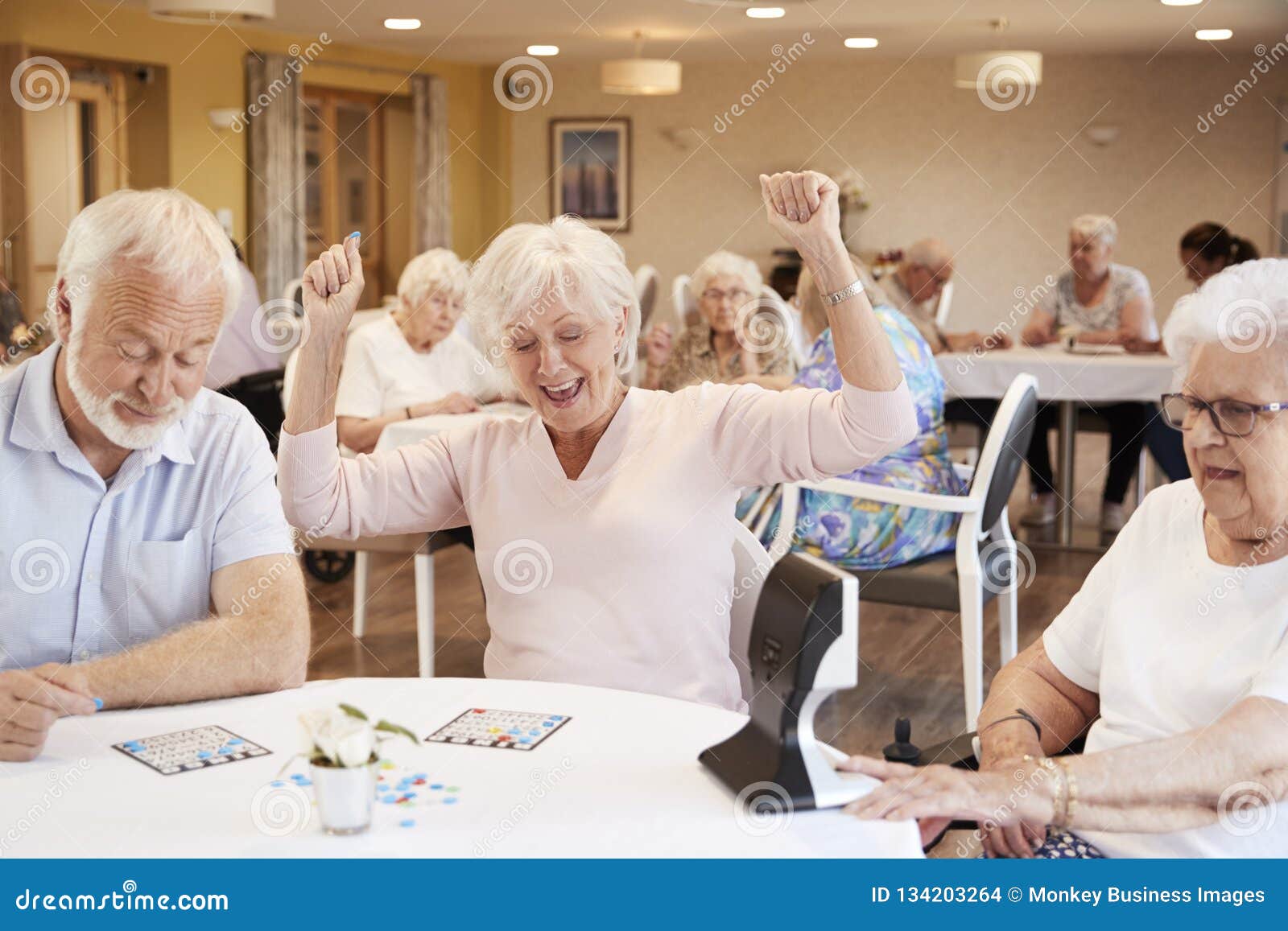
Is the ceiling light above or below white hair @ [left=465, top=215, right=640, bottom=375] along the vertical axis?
above

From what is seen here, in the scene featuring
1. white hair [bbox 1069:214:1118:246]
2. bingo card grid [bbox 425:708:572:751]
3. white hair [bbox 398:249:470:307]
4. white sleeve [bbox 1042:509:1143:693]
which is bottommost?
bingo card grid [bbox 425:708:572:751]

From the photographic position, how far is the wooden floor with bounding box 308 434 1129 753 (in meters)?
3.58

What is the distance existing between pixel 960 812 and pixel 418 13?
7764 mm

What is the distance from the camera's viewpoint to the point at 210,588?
183 centimetres

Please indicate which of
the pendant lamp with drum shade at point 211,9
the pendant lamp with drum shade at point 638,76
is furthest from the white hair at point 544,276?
the pendant lamp with drum shade at point 638,76

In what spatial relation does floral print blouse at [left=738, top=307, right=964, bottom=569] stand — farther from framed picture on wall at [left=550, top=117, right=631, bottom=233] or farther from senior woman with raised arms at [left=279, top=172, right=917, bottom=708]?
framed picture on wall at [left=550, top=117, right=631, bottom=233]

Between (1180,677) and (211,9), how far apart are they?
5.04 meters

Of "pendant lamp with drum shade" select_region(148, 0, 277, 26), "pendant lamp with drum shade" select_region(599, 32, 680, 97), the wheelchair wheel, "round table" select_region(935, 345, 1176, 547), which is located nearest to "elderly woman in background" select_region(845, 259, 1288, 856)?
the wheelchair wheel

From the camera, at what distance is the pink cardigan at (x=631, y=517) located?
6.36 ft

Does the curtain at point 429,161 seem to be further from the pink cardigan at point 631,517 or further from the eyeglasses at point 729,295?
the pink cardigan at point 631,517

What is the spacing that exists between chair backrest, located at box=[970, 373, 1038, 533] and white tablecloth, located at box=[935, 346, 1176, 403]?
2219mm

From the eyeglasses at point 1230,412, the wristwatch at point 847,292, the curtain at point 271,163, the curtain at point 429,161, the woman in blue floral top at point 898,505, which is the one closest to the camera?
the eyeglasses at point 1230,412

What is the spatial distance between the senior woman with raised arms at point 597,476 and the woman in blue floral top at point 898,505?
135 cm
